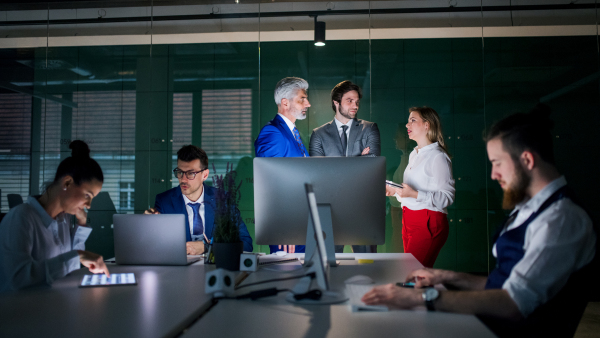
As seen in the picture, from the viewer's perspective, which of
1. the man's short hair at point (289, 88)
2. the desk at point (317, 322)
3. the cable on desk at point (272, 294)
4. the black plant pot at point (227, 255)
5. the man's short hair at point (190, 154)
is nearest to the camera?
the desk at point (317, 322)

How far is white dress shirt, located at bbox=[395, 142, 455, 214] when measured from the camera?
2930 mm

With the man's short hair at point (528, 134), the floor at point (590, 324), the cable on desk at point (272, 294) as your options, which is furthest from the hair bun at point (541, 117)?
the floor at point (590, 324)

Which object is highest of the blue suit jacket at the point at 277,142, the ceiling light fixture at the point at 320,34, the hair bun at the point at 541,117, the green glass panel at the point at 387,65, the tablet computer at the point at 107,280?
the ceiling light fixture at the point at 320,34

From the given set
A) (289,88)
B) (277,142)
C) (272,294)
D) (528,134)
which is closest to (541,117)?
(528,134)

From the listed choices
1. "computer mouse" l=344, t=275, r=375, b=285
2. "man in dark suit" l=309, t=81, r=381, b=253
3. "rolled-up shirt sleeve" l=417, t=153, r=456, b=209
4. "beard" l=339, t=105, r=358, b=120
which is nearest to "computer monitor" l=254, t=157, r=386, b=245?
"computer mouse" l=344, t=275, r=375, b=285

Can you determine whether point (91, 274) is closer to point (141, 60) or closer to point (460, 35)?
point (141, 60)

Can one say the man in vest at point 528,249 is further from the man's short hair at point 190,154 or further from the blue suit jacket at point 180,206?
the man's short hair at point 190,154

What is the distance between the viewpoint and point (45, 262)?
5.05 feet

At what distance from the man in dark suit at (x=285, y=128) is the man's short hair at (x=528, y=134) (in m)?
1.90

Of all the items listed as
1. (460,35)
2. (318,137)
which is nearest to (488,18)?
(460,35)

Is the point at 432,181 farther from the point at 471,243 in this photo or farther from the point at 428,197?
the point at 471,243

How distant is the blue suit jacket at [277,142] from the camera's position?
3.12 m

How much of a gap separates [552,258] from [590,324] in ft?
9.94

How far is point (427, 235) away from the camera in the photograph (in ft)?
9.59
